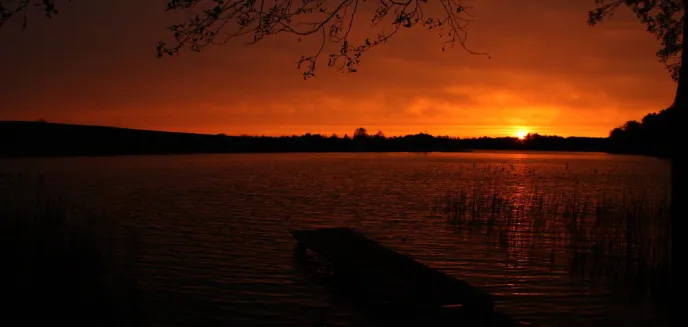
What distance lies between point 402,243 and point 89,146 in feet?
348

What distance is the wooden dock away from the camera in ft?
29.9

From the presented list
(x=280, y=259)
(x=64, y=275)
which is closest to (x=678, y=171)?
(x=280, y=259)

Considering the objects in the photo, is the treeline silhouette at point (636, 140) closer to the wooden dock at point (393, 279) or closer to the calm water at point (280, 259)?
the calm water at point (280, 259)

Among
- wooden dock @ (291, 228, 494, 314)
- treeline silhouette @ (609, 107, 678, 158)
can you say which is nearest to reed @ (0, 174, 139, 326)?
wooden dock @ (291, 228, 494, 314)

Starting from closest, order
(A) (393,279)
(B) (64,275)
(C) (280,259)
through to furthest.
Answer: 1. (A) (393,279)
2. (B) (64,275)
3. (C) (280,259)

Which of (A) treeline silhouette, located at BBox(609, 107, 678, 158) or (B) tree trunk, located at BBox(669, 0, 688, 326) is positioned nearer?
(B) tree trunk, located at BBox(669, 0, 688, 326)

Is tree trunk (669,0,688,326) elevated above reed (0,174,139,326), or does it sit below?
above

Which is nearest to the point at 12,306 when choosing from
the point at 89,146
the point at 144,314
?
the point at 144,314

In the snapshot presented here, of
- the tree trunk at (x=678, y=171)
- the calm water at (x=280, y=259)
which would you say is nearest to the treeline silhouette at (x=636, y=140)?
the calm water at (x=280, y=259)

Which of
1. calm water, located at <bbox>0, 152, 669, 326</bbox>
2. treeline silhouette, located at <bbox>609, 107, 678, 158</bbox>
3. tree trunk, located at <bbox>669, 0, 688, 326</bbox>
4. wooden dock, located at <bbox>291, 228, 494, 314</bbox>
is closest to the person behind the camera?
wooden dock, located at <bbox>291, 228, 494, 314</bbox>

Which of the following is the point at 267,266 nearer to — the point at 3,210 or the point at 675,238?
the point at 675,238

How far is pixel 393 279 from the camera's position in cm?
1088

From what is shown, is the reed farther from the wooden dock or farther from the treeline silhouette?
the treeline silhouette

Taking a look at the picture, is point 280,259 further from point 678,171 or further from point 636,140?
point 636,140
